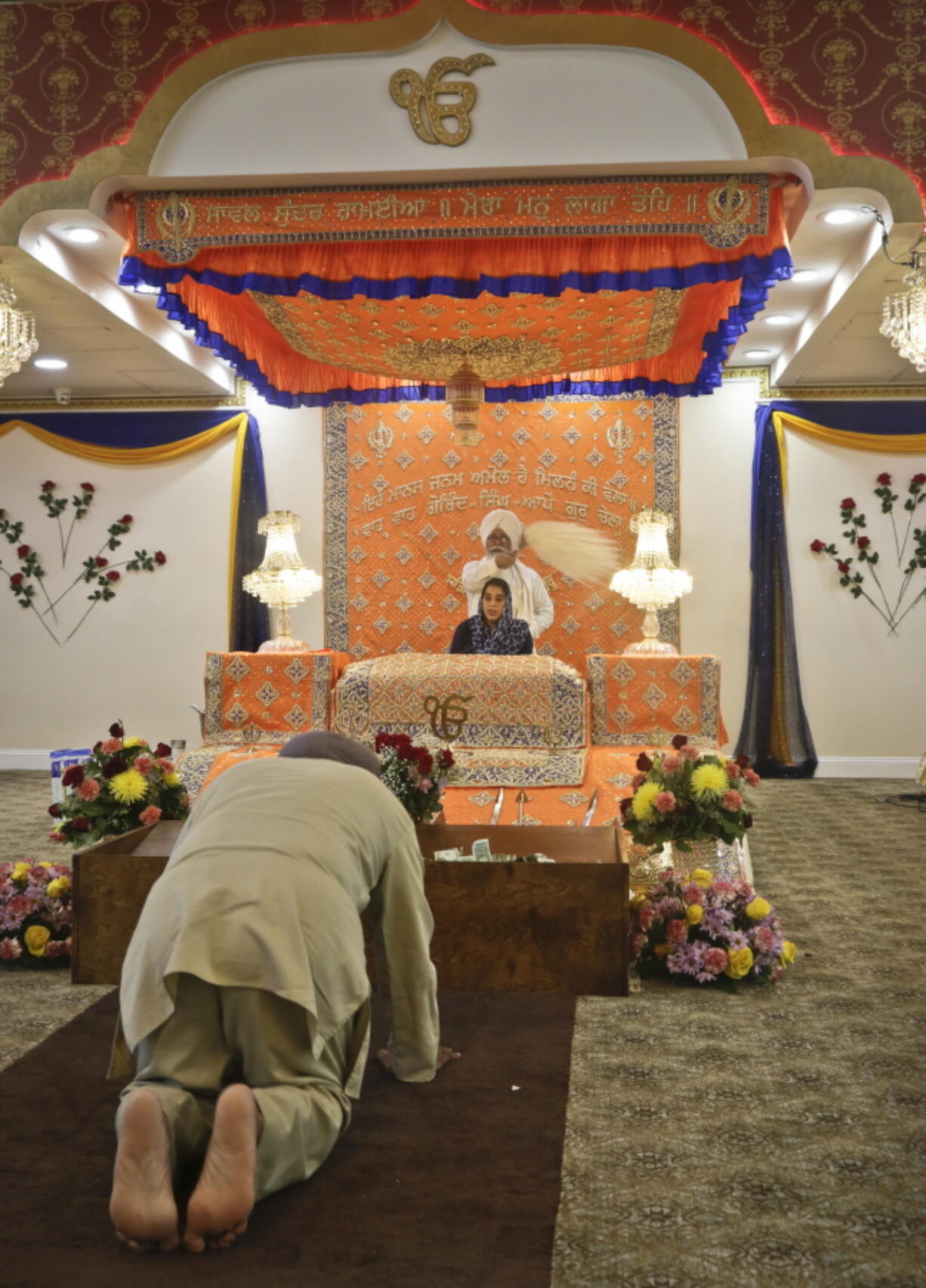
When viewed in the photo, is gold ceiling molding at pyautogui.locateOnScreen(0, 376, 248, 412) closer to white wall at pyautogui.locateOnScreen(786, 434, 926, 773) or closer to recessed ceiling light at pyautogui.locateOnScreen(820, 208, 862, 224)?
white wall at pyautogui.locateOnScreen(786, 434, 926, 773)

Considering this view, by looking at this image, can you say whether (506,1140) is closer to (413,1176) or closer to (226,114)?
(413,1176)

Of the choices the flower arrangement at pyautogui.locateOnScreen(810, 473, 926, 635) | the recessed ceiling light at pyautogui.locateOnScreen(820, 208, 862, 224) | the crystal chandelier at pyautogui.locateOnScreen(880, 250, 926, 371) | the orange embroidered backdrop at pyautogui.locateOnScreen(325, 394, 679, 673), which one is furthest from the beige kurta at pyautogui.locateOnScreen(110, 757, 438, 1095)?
the flower arrangement at pyautogui.locateOnScreen(810, 473, 926, 635)

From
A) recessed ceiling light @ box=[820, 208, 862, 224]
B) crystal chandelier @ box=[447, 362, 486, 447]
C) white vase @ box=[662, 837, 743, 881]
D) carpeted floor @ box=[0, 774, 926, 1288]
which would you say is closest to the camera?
carpeted floor @ box=[0, 774, 926, 1288]

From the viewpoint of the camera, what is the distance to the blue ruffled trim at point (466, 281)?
4848 mm

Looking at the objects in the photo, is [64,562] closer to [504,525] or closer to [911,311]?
[504,525]

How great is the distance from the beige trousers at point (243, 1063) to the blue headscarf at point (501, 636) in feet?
16.1

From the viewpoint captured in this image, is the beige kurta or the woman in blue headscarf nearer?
the beige kurta

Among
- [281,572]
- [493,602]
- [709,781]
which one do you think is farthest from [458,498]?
[709,781]

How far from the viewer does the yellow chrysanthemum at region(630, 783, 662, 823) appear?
4.11 meters

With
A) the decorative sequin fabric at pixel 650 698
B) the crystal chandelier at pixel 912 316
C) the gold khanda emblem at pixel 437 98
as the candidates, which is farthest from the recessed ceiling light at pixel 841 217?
the decorative sequin fabric at pixel 650 698

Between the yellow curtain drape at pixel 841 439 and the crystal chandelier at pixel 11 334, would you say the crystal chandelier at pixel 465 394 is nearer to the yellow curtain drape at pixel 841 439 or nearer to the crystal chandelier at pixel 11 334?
the crystal chandelier at pixel 11 334

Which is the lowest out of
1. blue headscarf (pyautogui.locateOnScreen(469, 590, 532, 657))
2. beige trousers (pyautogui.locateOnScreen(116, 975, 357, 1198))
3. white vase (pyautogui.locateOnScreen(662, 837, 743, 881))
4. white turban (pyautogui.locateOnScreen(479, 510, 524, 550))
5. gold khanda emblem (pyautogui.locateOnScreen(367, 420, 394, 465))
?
white vase (pyautogui.locateOnScreen(662, 837, 743, 881))

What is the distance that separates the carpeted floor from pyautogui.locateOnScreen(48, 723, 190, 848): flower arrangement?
0.64 meters

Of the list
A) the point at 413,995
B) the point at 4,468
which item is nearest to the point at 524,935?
the point at 413,995
